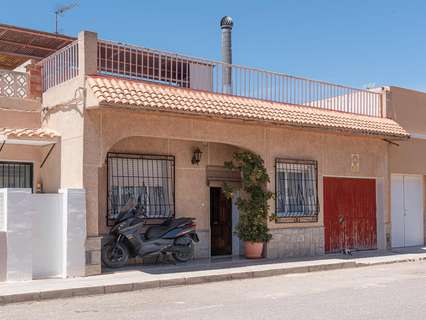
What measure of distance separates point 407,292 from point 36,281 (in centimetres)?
679

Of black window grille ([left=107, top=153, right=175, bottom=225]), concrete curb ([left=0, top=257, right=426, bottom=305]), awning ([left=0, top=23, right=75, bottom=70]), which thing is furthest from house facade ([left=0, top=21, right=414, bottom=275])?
awning ([left=0, top=23, right=75, bottom=70])

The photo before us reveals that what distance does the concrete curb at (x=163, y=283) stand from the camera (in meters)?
9.84

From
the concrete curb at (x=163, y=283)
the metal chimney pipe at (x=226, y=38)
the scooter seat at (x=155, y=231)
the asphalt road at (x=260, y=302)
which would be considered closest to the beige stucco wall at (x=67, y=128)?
the scooter seat at (x=155, y=231)

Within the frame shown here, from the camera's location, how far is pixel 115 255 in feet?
42.3

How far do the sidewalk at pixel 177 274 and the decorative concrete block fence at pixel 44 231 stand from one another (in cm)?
42

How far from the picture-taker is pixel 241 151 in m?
15.5

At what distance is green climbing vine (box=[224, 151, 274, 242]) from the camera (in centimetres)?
1511

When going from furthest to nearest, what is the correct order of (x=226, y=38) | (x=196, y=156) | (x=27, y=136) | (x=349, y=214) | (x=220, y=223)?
1. (x=226, y=38)
2. (x=349, y=214)
3. (x=220, y=223)
4. (x=196, y=156)
5. (x=27, y=136)

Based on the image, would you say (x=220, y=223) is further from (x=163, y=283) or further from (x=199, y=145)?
(x=163, y=283)

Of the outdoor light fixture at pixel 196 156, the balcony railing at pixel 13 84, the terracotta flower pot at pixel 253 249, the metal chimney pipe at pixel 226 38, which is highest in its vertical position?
the metal chimney pipe at pixel 226 38

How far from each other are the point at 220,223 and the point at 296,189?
7.60 feet

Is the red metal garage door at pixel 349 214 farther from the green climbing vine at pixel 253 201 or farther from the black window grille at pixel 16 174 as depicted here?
the black window grille at pixel 16 174

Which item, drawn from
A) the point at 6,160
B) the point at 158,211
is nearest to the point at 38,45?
the point at 6,160

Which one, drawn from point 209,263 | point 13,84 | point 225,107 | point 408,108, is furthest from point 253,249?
point 408,108
